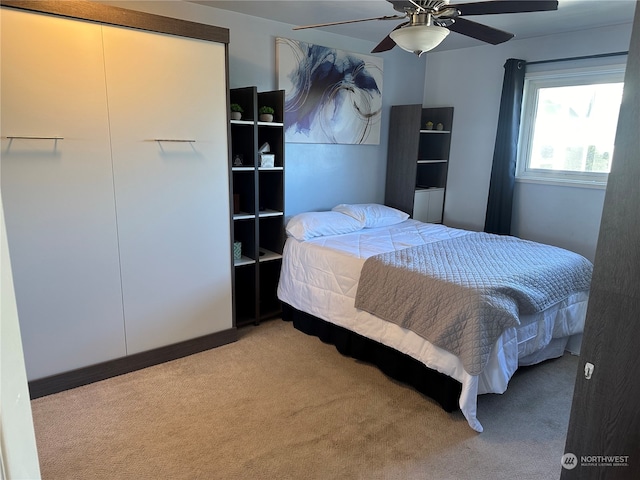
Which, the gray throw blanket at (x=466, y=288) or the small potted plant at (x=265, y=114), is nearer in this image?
the gray throw blanket at (x=466, y=288)

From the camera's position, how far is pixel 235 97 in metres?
3.20

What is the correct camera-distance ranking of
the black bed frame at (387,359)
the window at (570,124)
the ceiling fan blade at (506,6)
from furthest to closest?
1. the window at (570,124)
2. the black bed frame at (387,359)
3. the ceiling fan blade at (506,6)

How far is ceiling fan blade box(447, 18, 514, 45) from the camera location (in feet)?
6.61

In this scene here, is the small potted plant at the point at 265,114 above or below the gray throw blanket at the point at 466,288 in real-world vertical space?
above

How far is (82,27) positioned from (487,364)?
8.78 ft

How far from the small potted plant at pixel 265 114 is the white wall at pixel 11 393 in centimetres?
272

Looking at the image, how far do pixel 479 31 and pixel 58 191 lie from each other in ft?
7.44

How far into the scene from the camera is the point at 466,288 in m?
2.25

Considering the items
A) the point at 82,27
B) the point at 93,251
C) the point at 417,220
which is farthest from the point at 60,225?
the point at 417,220

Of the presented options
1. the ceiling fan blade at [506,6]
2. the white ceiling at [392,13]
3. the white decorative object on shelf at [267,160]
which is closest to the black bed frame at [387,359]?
the white decorative object on shelf at [267,160]

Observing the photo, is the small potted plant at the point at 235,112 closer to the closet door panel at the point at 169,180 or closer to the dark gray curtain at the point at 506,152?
the closet door panel at the point at 169,180

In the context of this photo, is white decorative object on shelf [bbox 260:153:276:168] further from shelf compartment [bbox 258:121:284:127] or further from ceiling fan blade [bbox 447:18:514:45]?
ceiling fan blade [bbox 447:18:514:45]

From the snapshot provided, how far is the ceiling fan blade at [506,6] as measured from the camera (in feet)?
5.76

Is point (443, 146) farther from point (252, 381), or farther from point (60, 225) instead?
point (60, 225)
